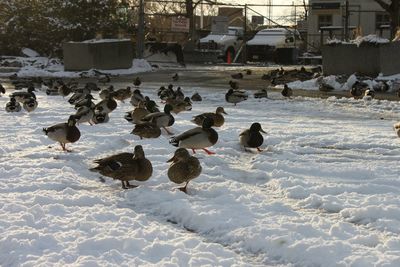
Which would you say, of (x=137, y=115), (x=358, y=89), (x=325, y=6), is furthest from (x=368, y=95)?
(x=325, y=6)

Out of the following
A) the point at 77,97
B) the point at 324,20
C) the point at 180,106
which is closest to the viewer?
the point at 180,106

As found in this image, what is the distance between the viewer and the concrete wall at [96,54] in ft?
89.4

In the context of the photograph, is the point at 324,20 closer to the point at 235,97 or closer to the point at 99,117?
the point at 235,97

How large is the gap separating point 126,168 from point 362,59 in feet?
49.7

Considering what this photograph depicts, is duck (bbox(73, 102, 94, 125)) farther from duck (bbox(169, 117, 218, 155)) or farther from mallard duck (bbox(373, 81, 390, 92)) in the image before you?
mallard duck (bbox(373, 81, 390, 92))

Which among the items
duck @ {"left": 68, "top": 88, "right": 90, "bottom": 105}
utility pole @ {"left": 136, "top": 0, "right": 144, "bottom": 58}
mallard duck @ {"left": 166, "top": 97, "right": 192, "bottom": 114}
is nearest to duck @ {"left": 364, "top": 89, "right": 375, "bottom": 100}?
mallard duck @ {"left": 166, "top": 97, "right": 192, "bottom": 114}

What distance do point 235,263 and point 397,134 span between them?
5.78 metres

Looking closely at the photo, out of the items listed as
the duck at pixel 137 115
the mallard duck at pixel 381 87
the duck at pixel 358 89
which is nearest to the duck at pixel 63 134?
the duck at pixel 137 115

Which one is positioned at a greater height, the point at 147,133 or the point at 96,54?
the point at 96,54

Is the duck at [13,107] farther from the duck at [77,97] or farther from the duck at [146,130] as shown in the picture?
the duck at [146,130]

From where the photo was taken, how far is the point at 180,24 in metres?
37.3

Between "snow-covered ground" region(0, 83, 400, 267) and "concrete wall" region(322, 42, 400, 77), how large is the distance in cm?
958

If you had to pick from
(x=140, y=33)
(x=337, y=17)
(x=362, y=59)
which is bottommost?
(x=362, y=59)

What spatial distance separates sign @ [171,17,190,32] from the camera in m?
37.1
